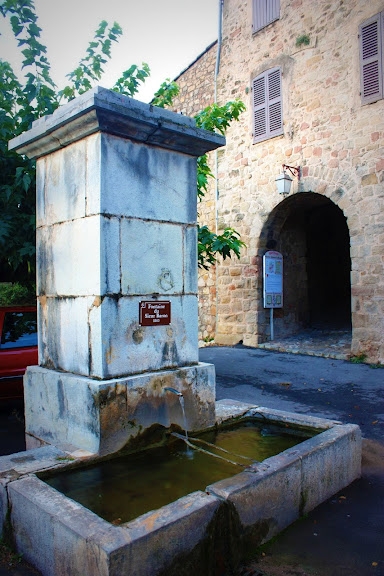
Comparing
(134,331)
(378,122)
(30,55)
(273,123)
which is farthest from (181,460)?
(273,123)

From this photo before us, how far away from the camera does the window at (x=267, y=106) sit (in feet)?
32.8

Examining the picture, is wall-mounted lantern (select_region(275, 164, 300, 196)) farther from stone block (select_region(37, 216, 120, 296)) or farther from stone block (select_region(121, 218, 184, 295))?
stone block (select_region(37, 216, 120, 296))

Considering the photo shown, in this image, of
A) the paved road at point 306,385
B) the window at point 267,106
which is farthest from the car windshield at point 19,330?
the window at point 267,106

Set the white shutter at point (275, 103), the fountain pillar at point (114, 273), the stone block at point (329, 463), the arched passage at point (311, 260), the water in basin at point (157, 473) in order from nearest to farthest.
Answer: the water in basin at point (157, 473)
the stone block at point (329, 463)
the fountain pillar at point (114, 273)
the white shutter at point (275, 103)
the arched passage at point (311, 260)

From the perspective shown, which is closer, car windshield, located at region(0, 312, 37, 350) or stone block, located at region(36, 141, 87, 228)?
stone block, located at region(36, 141, 87, 228)

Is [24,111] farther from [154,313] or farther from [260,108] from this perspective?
[260,108]

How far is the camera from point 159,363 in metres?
3.13

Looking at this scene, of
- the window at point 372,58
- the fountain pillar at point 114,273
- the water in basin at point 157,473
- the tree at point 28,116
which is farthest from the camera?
the window at point 372,58

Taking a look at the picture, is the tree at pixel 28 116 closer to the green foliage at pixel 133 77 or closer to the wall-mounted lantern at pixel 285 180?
the green foliage at pixel 133 77

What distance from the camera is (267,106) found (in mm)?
10180

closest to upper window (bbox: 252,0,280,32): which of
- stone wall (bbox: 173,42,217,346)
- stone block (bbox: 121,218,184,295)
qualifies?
stone wall (bbox: 173,42,217,346)

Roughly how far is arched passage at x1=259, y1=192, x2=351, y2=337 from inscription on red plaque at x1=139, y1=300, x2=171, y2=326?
7.33 meters

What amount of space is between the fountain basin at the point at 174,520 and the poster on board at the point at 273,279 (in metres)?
7.49

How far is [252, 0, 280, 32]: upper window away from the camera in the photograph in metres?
10.0
